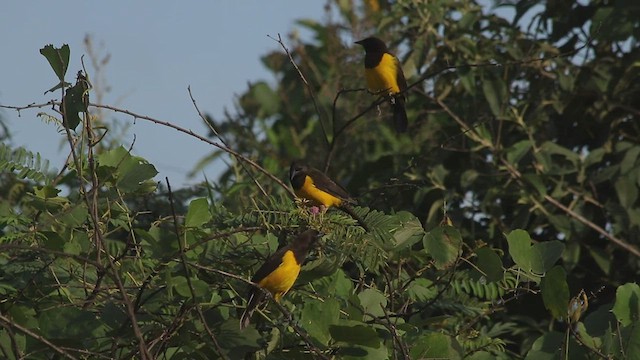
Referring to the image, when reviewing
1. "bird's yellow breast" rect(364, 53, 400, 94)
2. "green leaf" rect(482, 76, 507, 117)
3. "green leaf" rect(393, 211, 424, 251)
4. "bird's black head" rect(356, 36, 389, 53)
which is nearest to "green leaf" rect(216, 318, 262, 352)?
"green leaf" rect(393, 211, 424, 251)

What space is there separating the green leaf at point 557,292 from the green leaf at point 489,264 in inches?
8.7

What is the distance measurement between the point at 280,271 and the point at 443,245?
1.59 ft

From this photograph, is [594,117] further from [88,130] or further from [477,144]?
[88,130]

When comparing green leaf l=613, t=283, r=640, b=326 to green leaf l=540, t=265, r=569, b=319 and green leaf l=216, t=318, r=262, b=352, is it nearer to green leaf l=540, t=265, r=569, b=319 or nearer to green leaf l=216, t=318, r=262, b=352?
green leaf l=540, t=265, r=569, b=319

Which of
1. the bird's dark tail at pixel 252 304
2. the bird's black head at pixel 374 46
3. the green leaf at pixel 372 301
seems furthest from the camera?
the bird's black head at pixel 374 46

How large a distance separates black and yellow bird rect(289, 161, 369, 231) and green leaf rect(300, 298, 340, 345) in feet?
4.84

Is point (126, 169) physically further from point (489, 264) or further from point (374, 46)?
point (374, 46)

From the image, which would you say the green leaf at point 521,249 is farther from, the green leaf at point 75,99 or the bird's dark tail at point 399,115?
the bird's dark tail at point 399,115

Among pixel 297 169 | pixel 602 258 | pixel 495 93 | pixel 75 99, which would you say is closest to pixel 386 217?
pixel 75 99

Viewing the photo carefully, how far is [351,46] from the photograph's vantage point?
924 cm

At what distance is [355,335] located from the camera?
110 inches

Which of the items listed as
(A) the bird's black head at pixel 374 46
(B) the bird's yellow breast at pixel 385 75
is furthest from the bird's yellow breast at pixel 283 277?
(A) the bird's black head at pixel 374 46

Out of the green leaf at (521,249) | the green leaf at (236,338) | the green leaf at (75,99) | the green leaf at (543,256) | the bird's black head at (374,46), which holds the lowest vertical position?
the green leaf at (543,256)

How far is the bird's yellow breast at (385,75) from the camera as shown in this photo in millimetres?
6207
